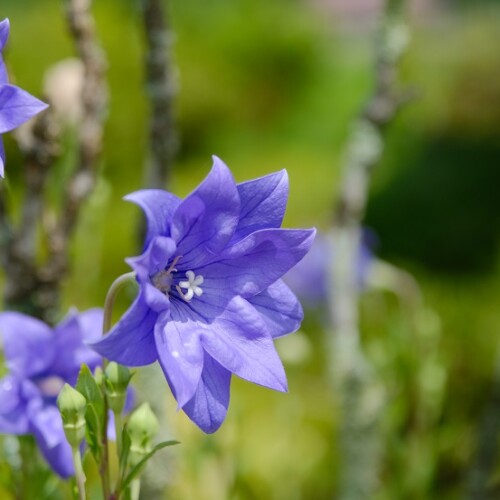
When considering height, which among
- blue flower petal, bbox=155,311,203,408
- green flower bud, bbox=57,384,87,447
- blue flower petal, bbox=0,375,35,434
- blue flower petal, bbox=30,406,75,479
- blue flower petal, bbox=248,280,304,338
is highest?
blue flower petal, bbox=155,311,203,408

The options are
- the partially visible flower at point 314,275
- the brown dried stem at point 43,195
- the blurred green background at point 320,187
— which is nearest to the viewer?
the brown dried stem at point 43,195

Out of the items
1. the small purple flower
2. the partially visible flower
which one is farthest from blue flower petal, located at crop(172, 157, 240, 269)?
the partially visible flower

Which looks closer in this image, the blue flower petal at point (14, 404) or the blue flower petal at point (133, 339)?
the blue flower petal at point (133, 339)

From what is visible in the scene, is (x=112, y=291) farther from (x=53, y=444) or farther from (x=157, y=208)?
(x=53, y=444)

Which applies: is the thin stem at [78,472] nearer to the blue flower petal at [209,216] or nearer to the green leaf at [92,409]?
the green leaf at [92,409]

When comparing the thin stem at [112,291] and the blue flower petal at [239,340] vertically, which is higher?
the thin stem at [112,291]

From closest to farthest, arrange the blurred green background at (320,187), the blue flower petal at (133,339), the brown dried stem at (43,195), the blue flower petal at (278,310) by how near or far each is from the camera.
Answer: the blue flower petal at (133,339) < the blue flower petal at (278,310) < the brown dried stem at (43,195) < the blurred green background at (320,187)

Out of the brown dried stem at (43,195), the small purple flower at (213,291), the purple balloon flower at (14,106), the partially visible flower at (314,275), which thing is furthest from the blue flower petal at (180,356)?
the partially visible flower at (314,275)

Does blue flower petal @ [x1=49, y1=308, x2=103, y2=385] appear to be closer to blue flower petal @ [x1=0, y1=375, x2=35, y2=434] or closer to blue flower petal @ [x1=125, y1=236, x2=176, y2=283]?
blue flower petal @ [x1=0, y1=375, x2=35, y2=434]

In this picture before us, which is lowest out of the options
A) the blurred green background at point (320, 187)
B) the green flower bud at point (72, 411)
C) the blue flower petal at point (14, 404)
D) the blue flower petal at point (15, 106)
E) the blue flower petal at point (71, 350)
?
the blurred green background at point (320, 187)
